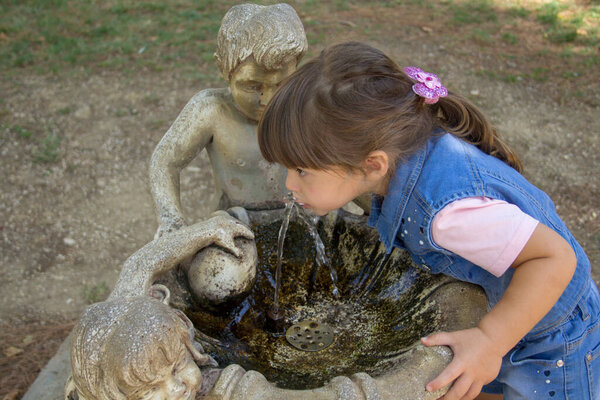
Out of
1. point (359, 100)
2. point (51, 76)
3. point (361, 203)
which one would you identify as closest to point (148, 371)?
point (359, 100)

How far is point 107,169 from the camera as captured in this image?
14.7 ft

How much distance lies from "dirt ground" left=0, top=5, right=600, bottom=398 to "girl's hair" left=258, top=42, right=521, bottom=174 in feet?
7.14

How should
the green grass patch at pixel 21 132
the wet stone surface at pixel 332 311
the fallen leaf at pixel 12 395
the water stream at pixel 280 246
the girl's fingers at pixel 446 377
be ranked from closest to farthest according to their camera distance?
the girl's fingers at pixel 446 377, the wet stone surface at pixel 332 311, the water stream at pixel 280 246, the fallen leaf at pixel 12 395, the green grass patch at pixel 21 132

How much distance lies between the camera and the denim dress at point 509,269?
1.53 m

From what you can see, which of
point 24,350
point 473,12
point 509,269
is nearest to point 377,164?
point 509,269

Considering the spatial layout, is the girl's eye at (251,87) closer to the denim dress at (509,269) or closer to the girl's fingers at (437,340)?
the denim dress at (509,269)

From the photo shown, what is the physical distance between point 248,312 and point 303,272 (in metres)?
0.26

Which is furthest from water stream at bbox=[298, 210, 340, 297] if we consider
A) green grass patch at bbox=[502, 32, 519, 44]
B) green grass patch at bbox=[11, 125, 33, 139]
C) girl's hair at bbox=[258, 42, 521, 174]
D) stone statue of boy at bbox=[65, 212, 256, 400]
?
green grass patch at bbox=[502, 32, 519, 44]

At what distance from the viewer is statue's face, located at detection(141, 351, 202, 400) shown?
A: 4.10ft

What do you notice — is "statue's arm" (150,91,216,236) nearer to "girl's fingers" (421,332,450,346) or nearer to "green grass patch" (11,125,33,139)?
"girl's fingers" (421,332,450,346)

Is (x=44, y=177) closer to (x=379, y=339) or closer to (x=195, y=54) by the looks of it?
(x=195, y=54)

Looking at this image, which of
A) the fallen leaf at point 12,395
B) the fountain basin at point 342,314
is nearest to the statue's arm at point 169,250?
the fountain basin at point 342,314

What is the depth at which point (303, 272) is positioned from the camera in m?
2.07

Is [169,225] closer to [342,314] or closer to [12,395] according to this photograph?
[342,314]
